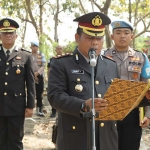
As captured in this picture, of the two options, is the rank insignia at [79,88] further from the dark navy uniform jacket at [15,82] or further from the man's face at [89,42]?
the dark navy uniform jacket at [15,82]

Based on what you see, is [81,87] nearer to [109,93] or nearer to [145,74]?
[109,93]

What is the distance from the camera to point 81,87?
94.2 inches

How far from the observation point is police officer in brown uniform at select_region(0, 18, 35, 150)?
153 inches

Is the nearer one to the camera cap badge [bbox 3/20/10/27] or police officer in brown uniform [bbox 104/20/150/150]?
police officer in brown uniform [bbox 104/20/150/150]

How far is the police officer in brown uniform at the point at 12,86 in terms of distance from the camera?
3.88 m

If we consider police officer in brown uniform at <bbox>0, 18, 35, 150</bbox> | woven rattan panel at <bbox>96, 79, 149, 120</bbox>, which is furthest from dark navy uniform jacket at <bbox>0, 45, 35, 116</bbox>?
woven rattan panel at <bbox>96, 79, 149, 120</bbox>

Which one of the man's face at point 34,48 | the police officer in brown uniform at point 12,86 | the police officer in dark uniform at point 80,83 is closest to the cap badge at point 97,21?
Result: the police officer in dark uniform at point 80,83

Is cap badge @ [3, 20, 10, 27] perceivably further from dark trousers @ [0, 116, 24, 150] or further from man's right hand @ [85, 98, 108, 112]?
man's right hand @ [85, 98, 108, 112]

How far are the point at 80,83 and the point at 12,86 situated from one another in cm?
171

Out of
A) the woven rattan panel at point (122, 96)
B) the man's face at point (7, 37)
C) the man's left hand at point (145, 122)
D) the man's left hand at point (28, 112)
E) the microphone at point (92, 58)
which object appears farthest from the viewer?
the man's left hand at point (28, 112)

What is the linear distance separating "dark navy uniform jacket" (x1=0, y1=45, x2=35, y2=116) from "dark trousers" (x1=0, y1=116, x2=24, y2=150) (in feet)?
0.31

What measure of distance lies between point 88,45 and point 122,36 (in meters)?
1.14

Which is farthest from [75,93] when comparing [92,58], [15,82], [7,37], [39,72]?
[39,72]

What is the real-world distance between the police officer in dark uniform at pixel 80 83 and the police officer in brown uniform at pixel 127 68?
2.70 feet
